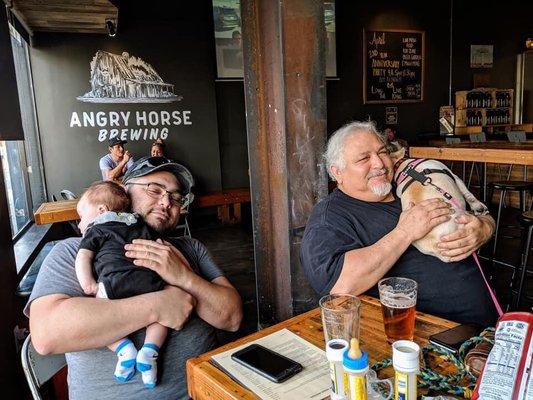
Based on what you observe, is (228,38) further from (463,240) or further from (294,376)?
(294,376)

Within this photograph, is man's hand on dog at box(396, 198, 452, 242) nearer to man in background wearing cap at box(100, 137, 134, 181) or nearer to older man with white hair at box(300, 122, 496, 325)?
older man with white hair at box(300, 122, 496, 325)

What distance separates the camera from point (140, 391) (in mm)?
1491

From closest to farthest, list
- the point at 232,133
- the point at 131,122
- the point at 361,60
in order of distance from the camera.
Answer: the point at 131,122, the point at 232,133, the point at 361,60

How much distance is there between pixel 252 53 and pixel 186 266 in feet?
3.28

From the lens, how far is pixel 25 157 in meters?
5.46

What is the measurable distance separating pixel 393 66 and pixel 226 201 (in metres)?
4.07

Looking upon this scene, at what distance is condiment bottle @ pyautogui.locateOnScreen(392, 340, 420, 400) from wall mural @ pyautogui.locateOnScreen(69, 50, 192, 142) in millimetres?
6258

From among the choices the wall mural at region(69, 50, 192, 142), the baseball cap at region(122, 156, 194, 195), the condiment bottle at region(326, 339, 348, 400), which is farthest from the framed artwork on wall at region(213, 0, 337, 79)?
the condiment bottle at region(326, 339, 348, 400)

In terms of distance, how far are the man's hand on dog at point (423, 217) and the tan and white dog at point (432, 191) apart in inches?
1.0

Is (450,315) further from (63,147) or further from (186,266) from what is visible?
(63,147)

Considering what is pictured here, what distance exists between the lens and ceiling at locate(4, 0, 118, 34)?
4.61 meters

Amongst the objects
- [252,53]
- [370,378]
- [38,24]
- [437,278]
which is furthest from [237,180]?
[370,378]

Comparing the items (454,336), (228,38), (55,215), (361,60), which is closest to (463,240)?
Answer: (454,336)

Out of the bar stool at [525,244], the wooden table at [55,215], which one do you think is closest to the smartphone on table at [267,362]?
the bar stool at [525,244]
